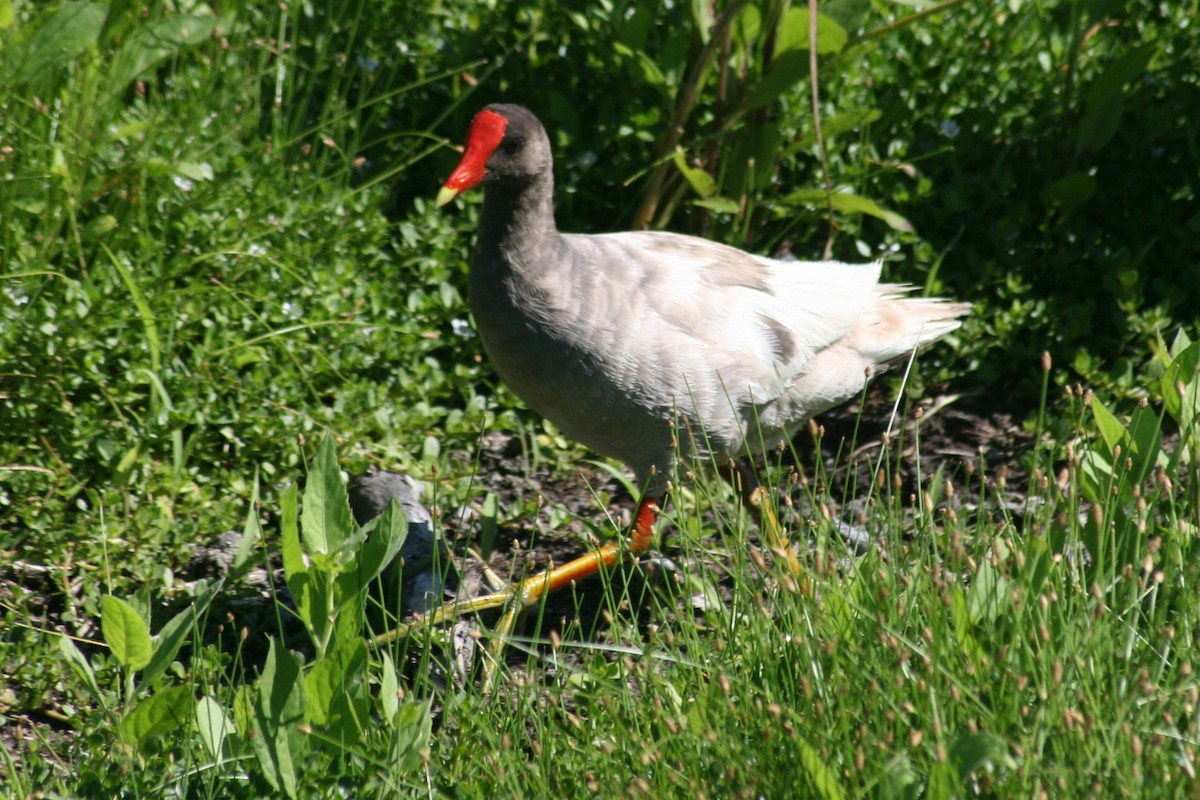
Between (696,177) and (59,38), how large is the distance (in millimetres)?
2136

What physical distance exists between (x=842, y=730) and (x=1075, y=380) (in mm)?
2611

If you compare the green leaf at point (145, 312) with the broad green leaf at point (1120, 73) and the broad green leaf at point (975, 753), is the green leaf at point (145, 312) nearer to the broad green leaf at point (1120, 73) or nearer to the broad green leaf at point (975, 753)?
the broad green leaf at point (975, 753)

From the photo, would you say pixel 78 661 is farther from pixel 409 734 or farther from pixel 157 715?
pixel 409 734

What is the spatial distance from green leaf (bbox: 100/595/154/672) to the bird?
3.24 ft

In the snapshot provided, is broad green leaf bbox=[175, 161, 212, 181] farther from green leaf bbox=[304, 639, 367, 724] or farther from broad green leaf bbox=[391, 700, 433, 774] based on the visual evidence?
broad green leaf bbox=[391, 700, 433, 774]

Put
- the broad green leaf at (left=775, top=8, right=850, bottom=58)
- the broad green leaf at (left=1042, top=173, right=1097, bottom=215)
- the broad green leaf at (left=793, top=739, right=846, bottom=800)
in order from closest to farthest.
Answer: the broad green leaf at (left=793, top=739, right=846, bottom=800) → the broad green leaf at (left=775, top=8, right=850, bottom=58) → the broad green leaf at (left=1042, top=173, right=1097, bottom=215)

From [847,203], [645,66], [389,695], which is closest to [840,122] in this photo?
[847,203]

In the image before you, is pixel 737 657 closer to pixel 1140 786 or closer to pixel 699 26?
pixel 1140 786

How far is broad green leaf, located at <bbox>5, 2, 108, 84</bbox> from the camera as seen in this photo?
13.3 ft

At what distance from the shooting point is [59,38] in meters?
4.08

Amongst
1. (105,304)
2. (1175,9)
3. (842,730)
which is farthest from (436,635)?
(1175,9)

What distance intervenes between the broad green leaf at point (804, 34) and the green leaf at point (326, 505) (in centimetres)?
240

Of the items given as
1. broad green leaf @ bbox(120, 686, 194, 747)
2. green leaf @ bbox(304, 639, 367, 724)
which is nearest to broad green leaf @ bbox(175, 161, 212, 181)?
broad green leaf @ bbox(120, 686, 194, 747)

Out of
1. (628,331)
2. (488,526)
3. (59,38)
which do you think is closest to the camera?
(628,331)
